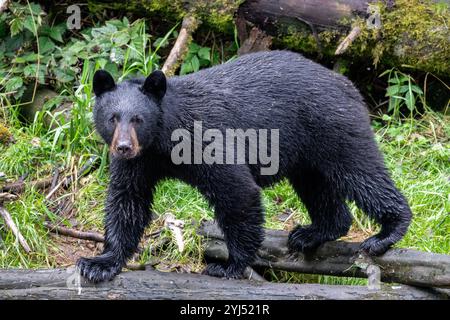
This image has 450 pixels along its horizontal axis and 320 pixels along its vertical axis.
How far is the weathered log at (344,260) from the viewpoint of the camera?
642 centimetres

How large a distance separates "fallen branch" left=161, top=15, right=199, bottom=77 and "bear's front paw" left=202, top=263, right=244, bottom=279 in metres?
2.94

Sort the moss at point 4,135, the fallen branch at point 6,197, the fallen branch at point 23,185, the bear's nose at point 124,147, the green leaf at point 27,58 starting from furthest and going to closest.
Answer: the green leaf at point 27,58 < the moss at point 4,135 < the fallen branch at point 23,185 < the fallen branch at point 6,197 < the bear's nose at point 124,147

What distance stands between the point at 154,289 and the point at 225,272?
2.88 feet

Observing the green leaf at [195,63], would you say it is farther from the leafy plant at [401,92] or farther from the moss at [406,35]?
the leafy plant at [401,92]

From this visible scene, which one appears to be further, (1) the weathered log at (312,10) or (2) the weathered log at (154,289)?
(1) the weathered log at (312,10)

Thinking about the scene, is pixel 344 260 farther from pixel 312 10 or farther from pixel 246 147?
pixel 312 10

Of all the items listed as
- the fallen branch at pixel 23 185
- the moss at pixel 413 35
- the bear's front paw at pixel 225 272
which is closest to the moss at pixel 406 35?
the moss at pixel 413 35

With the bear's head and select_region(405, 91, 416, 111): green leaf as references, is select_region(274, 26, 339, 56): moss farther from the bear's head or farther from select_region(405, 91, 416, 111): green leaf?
the bear's head

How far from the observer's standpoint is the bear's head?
630 cm

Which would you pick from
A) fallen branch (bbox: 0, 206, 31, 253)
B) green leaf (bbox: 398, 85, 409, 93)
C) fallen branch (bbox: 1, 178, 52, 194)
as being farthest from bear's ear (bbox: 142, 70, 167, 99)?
green leaf (bbox: 398, 85, 409, 93)

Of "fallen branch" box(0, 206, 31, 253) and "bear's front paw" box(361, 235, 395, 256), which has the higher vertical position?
"bear's front paw" box(361, 235, 395, 256)

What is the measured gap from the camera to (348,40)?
29.7 feet

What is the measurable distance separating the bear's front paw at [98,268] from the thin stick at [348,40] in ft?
12.4
